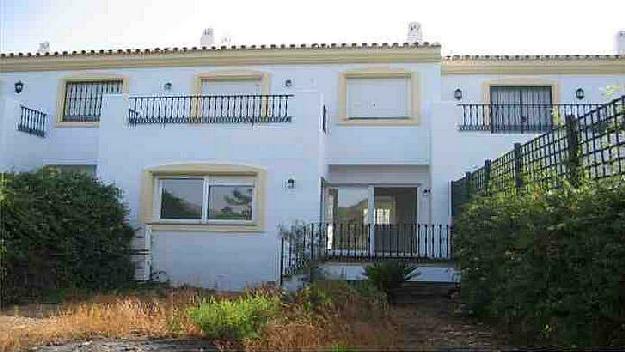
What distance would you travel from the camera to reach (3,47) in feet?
60.0

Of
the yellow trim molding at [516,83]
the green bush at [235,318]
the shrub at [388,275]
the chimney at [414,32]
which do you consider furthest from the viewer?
the chimney at [414,32]

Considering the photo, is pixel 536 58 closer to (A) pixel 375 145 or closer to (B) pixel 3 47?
(A) pixel 375 145

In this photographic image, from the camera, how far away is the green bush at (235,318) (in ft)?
21.6

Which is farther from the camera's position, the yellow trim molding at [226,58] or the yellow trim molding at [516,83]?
the yellow trim molding at [516,83]

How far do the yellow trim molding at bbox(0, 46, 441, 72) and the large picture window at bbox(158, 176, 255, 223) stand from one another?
166 inches

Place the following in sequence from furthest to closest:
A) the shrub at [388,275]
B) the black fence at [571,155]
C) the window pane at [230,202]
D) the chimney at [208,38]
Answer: the chimney at [208,38] → the window pane at [230,202] → the shrub at [388,275] → the black fence at [571,155]

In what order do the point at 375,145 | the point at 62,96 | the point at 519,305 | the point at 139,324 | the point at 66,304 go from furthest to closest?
the point at 62,96, the point at 375,145, the point at 66,304, the point at 139,324, the point at 519,305

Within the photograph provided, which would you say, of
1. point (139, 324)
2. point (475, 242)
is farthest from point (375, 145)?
point (139, 324)

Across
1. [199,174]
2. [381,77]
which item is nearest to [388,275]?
[199,174]

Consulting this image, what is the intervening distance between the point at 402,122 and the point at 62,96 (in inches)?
387

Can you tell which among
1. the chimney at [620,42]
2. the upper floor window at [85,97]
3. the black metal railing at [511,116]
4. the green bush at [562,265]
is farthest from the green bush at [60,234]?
the chimney at [620,42]

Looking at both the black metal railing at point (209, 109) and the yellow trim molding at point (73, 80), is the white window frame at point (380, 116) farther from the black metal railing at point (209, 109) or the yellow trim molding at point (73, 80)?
the yellow trim molding at point (73, 80)

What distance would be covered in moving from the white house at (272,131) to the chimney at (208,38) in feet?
6.81

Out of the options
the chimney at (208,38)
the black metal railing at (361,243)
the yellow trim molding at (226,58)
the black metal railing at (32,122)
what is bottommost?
the black metal railing at (361,243)
